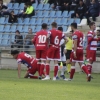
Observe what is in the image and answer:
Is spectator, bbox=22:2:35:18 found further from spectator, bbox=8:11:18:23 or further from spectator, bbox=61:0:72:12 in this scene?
spectator, bbox=61:0:72:12

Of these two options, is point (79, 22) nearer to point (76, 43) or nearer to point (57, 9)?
point (57, 9)

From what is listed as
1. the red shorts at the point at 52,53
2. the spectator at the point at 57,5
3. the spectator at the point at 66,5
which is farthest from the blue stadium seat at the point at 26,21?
the red shorts at the point at 52,53

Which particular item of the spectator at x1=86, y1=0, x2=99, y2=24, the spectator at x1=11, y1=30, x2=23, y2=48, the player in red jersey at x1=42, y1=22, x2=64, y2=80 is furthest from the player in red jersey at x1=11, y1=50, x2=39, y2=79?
the spectator at x1=86, y1=0, x2=99, y2=24

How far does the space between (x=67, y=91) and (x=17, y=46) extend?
14.4 m

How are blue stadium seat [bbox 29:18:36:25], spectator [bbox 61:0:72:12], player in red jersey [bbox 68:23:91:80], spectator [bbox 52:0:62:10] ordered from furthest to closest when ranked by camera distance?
spectator [bbox 52:0:62:10], blue stadium seat [bbox 29:18:36:25], spectator [bbox 61:0:72:12], player in red jersey [bbox 68:23:91:80]

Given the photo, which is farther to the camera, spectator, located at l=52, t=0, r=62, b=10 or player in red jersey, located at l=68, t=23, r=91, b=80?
spectator, located at l=52, t=0, r=62, b=10

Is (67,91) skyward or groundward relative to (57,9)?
groundward

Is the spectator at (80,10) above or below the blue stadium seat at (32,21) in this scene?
above

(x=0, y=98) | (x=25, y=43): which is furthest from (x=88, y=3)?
(x=0, y=98)

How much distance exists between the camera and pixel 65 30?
30.6 meters

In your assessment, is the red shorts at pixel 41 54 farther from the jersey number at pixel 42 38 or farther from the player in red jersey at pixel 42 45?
the jersey number at pixel 42 38

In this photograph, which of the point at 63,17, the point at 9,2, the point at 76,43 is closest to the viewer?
the point at 76,43

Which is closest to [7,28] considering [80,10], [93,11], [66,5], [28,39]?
[66,5]

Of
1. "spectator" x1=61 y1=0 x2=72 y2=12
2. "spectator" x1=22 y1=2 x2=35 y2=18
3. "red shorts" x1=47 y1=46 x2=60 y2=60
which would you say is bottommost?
"red shorts" x1=47 y1=46 x2=60 y2=60
